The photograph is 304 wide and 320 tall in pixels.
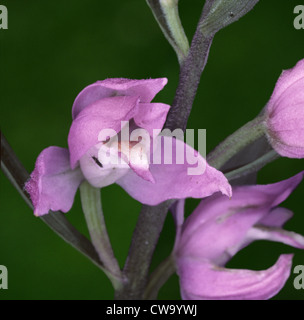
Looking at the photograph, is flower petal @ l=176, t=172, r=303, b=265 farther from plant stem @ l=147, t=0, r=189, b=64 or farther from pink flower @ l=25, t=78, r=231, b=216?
plant stem @ l=147, t=0, r=189, b=64

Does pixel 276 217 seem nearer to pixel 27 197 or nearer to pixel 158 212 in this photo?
pixel 158 212

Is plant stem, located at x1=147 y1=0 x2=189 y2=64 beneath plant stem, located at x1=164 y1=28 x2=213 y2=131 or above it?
above
